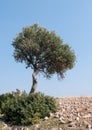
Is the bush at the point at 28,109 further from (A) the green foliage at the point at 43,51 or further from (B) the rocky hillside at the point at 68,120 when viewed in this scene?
(A) the green foliage at the point at 43,51

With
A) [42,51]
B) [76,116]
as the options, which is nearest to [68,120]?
[76,116]

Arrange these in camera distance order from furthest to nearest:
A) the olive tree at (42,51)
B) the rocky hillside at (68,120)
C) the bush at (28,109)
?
the olive tree at (42,51) < the bush at (28,109) < the rocky hillside at (68,120)

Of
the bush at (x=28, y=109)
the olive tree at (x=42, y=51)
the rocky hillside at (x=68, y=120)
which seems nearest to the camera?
the rocky hillside at (x=68, y=120)

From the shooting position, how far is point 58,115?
1956 cm

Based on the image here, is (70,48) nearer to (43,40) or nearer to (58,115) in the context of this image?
(43,40)

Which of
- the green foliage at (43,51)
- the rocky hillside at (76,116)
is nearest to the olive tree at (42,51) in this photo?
the green foliage at (43,51)

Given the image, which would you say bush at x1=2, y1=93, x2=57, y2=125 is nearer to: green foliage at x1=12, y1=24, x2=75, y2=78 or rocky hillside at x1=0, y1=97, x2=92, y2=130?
rocky hillside at x1=0, y1=97, x2=92, y2=130

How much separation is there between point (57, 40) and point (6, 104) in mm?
13799

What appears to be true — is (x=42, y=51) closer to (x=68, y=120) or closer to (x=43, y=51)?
(x=43, y=51)

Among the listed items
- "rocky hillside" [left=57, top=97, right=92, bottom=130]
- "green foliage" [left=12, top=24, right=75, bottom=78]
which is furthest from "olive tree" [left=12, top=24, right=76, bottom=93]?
"rocky hillside" [left=57, top=97, right=92, bottom=130]

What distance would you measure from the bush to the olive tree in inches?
480

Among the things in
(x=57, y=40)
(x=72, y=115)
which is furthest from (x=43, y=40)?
(x=72, y=115)

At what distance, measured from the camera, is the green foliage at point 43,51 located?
33500 millimetres

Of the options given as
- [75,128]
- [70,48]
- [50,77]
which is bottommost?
[75,128]
